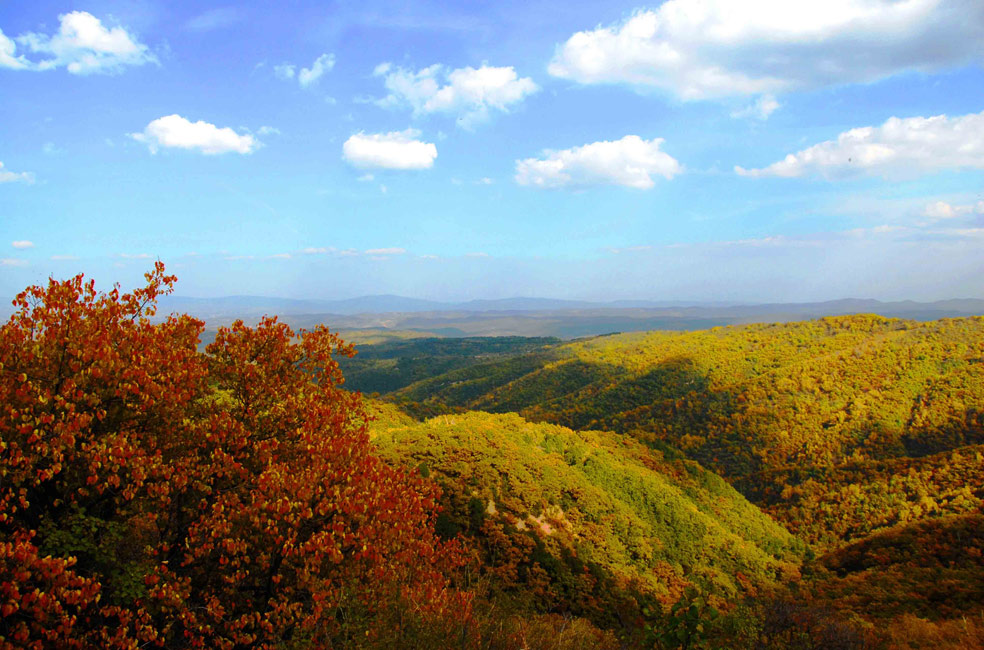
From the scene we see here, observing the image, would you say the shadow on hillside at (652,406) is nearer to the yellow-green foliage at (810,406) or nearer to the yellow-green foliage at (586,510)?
the yellow-green foliage at (810,406)

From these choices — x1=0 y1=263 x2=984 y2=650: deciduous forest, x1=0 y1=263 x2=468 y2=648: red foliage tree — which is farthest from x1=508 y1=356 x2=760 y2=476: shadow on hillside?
x1=0 y1=263 x2=468 y2=648: red foliage tree

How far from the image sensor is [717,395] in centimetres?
8144

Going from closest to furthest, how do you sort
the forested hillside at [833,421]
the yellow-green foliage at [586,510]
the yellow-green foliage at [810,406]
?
the yellow-green foliage at [586,510], the forested hillside at [833,421], the yellow-green foliage at [810,406]

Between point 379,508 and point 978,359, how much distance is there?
Result: 324 ft

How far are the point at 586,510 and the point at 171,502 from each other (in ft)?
84.2

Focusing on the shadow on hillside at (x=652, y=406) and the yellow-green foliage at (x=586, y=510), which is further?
the shadow on hillside at (x=652, y=406)

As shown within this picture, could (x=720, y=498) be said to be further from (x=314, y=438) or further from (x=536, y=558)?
(x=314, y=438)

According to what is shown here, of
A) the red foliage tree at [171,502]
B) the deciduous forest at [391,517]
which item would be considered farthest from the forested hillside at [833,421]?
the red foliage tree at [171,502]

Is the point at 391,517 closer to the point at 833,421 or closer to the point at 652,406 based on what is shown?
the point at 652,406

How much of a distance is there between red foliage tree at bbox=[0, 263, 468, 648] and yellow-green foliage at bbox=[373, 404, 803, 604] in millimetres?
15239

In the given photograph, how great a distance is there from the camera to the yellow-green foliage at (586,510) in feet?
84.6

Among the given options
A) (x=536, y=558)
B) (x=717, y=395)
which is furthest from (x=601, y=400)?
(x=536, y=558)

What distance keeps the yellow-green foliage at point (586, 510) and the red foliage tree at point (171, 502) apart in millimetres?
15239

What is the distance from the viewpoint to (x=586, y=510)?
30094 mm
